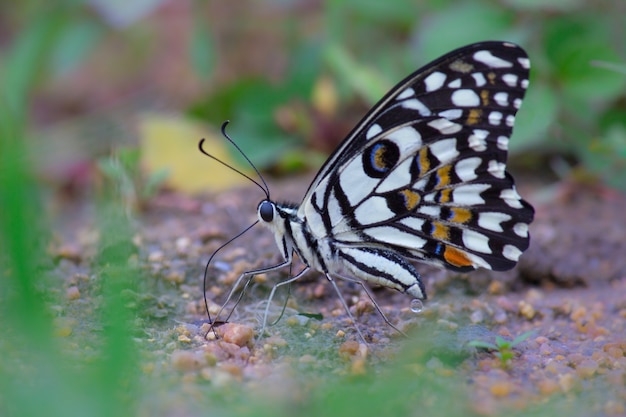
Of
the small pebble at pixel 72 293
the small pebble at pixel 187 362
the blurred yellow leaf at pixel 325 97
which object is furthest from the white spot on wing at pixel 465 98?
the blurred yellow leaf at pixel 325 97

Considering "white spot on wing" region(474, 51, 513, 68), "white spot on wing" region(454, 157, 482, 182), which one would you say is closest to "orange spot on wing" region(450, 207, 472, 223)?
"white spot on wing" region(454, 157, 482, 182)

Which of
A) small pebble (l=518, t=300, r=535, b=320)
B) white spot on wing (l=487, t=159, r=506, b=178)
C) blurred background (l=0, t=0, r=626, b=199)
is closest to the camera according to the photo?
white spot on wing (l=487, t=159, r=506, b=178)

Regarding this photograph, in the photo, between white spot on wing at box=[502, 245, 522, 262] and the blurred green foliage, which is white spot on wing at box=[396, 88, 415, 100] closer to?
white spot on wing at box=[502, 245, 522, 262]

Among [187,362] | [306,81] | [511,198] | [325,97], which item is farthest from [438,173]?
[325,97]

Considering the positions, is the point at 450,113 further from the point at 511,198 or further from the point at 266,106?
the point at 266,106

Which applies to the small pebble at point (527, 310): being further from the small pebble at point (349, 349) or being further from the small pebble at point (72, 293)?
the small pebble at point (72, 293)

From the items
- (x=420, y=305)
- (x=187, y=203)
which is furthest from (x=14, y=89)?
(x=420, y=305)
